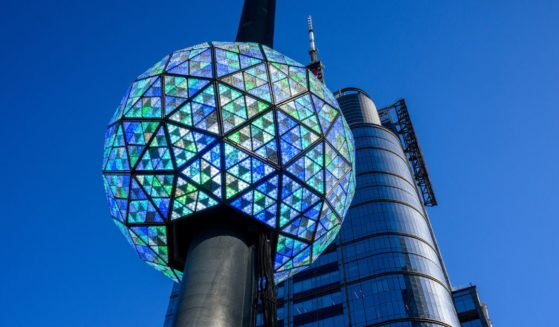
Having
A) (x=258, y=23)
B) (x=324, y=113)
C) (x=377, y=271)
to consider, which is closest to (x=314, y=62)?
(x=377, y=271)

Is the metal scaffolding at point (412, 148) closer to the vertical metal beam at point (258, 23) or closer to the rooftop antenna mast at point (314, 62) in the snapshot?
the rooftop antenna mast at point (314, 62)

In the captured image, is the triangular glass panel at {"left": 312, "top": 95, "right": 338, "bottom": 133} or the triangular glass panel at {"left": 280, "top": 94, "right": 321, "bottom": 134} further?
the triangular glass panel at {"left": 312, "top": 95, "right": 338, "bottom": 133}

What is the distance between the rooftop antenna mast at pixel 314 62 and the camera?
8562 cm

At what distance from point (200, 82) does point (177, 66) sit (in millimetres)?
1416

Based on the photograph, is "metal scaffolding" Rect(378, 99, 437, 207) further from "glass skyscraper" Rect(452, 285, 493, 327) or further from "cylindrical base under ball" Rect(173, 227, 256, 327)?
"cylindrical base under ball" Rect(173, 227, 256, 327)

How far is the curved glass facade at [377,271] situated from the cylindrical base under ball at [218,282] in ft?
119

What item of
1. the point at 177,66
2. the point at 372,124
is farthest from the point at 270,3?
the point at 372,124

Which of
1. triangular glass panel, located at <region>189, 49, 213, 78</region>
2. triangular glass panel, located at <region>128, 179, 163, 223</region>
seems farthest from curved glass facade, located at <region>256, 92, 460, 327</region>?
triangular glass panel, located at <region>189, 49, 213, 78</region>

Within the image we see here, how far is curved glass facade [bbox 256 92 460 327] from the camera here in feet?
154

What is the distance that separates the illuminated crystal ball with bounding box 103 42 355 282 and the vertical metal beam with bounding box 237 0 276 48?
7.38 metres

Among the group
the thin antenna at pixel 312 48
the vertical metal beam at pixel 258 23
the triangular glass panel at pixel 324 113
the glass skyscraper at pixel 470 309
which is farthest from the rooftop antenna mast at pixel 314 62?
the triangular glass panel at pixel 324 113

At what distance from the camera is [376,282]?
49688mm

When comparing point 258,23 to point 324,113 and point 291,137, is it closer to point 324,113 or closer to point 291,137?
point 324,113

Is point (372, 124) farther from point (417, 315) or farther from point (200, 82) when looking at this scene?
point (200, 82)
